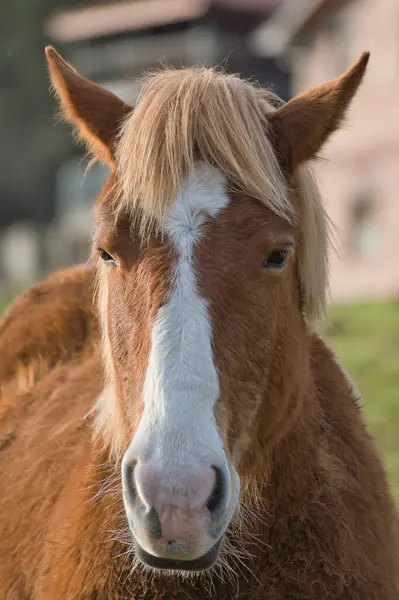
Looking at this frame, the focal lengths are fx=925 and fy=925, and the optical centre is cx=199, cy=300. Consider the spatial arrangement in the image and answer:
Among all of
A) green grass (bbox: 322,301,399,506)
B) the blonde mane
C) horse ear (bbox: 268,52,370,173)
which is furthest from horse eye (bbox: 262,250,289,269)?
green grass (bbox: 322,301,399,506)

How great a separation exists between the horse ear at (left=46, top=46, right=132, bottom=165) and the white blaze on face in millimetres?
547

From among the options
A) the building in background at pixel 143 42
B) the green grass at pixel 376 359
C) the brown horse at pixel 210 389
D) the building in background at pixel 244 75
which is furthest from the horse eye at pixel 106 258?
the building in background at pixel 143 42

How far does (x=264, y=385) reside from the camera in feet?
9.87

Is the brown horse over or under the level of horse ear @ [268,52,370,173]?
under

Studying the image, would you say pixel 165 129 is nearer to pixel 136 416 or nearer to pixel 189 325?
pixel 189 325

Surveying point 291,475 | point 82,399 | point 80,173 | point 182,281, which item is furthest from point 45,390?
point 80,173

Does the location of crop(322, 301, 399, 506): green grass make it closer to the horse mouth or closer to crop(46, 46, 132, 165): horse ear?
crop(46, 46, 132, 165): horse ear

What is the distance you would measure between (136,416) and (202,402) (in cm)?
26

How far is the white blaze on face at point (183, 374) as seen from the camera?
8.03ft

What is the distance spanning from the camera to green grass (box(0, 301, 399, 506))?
9195mm

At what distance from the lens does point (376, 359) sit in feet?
38.3

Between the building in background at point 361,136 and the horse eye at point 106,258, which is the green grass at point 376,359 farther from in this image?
the building in background at point 361,136

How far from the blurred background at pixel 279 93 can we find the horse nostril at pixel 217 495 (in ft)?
18.1

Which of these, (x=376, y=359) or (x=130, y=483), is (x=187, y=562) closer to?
(x=130, y=483)
